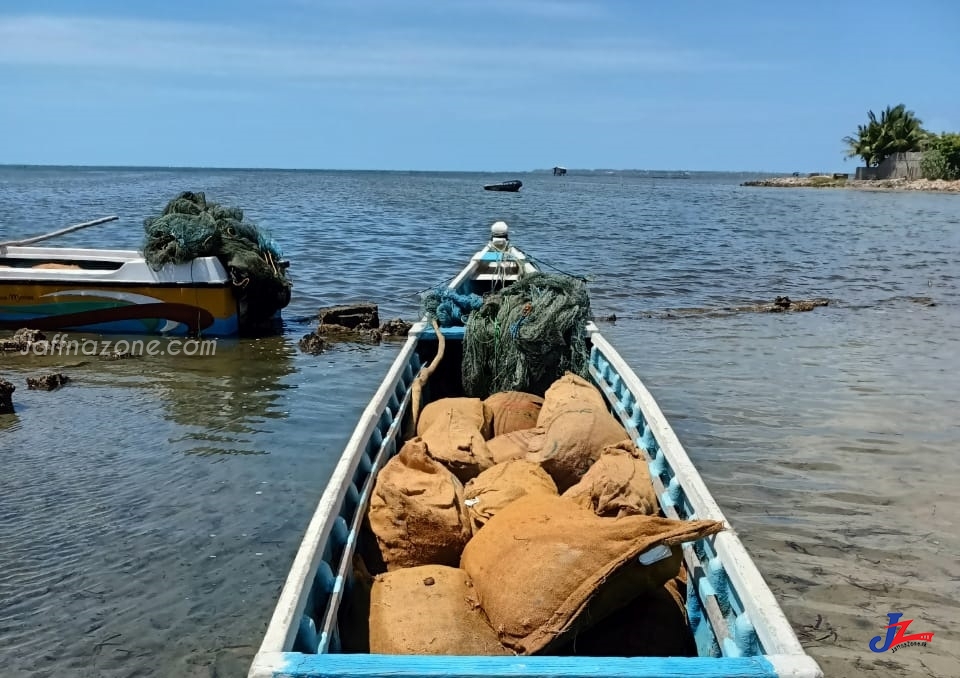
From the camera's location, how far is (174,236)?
11148 millimetres

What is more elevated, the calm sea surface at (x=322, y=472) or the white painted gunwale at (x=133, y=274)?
the white painted gunwale at (x=133, y=274)

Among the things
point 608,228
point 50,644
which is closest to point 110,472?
point 50,644

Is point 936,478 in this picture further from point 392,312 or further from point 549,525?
point 392,312

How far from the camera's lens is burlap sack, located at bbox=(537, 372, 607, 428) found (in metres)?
5.13

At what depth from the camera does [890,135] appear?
79.2 metres

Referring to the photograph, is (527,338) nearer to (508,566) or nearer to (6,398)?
(508,566)

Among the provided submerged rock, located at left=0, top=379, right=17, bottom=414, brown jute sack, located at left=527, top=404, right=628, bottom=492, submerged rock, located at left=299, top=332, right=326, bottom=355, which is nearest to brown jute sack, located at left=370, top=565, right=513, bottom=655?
brown jute sack, located at left=527, top=404, right=628, bottom=492

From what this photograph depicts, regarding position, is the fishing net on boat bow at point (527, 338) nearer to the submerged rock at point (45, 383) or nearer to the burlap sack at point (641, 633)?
the burlap sack at point (641, 633)

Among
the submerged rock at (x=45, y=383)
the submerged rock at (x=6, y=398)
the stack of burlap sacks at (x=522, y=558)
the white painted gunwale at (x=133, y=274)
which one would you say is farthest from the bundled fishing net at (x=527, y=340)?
the white painted gunwale at (x=133, y=274)

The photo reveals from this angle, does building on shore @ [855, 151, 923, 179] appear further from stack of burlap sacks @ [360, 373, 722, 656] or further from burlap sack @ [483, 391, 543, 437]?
stack of burlap sacks @ [360, 373, 722, 656]

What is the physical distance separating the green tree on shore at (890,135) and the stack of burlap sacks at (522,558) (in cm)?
8671

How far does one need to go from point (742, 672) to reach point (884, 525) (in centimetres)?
424

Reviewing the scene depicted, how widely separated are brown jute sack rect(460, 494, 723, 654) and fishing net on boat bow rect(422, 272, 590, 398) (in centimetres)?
324

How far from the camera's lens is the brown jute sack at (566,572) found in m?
2.94
